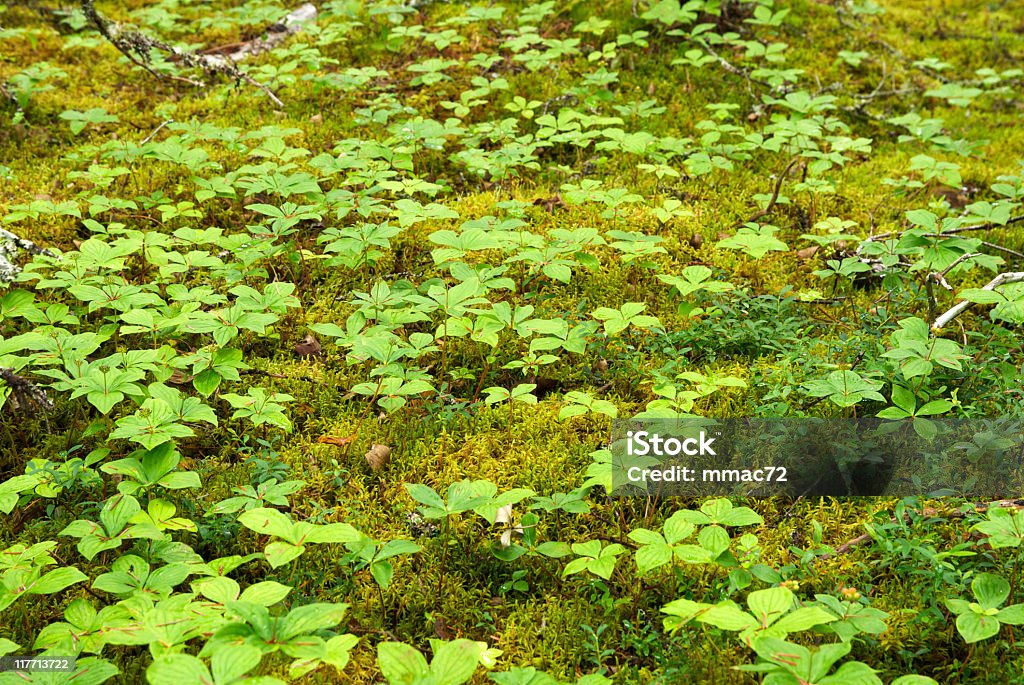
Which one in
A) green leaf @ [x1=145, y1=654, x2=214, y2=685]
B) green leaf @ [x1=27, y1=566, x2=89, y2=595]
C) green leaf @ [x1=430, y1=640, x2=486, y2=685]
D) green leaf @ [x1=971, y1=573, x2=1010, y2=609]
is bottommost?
green leaf @ [x1=971, y1=573, x2=1010, y2=609]

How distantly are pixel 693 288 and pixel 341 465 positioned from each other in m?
1.77

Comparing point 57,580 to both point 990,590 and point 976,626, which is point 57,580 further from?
point 990,590

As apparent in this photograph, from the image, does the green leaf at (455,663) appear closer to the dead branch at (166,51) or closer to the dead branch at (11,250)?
the dead branch at (11,250)

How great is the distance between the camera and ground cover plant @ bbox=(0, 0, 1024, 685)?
2.13 m

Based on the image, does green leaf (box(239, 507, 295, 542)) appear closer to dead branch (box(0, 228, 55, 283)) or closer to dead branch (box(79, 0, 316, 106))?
dead branch (box(0, 228, 55, 283))

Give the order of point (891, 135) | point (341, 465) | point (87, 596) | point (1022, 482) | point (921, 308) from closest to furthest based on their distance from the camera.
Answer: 1. point (87, 596)
2. point (1022, 482)
3. point (341, 465)
4. point (921, 308)
5. point (891, 135)

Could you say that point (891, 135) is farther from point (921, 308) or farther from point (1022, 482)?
point (1022, 482)

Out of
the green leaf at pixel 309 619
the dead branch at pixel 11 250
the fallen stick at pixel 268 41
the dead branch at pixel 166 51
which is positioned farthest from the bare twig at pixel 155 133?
the green leaf at pixel 309 619

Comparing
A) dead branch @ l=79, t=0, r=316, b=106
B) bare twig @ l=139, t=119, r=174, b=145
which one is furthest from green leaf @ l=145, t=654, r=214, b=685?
dead branch @ l=79, t=0, r=316, b=106

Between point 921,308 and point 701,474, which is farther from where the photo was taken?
point 921,308

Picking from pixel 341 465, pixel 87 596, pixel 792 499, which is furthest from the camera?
pixel 341 465

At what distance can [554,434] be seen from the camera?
9.96ft

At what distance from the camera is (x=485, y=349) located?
355 centimetres

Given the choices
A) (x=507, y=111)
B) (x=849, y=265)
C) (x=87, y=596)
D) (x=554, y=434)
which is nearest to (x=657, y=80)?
(x=507, y=111)
